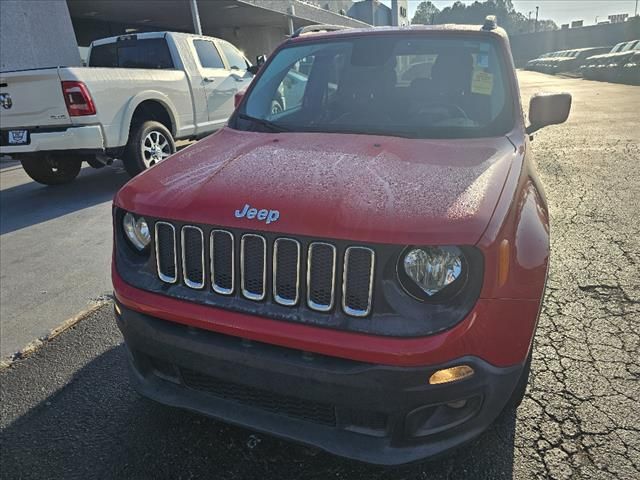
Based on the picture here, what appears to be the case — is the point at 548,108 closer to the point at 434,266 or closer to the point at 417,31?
the point at 417,31

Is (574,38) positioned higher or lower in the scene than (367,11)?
lower

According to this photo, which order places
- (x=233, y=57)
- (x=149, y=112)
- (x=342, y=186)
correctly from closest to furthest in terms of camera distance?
(x=342, y=186) < (x=149, y=112) < (x=233, y=57)

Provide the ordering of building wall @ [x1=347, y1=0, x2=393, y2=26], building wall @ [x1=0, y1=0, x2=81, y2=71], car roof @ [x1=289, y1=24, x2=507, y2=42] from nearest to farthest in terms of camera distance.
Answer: car roof @ [x1=289, y1=24, x2=507, y2=42], building wall @ [x1=0, y1=0, x2=81, y2=71], building wall @ [x1=347, y1=0, x2=393, y2=26]

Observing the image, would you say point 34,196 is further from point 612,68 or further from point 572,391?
point 612,68

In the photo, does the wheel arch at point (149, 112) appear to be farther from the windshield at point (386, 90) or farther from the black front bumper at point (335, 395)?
the black front bumper at point (335, 395)

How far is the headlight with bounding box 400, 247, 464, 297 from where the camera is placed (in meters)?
1.72

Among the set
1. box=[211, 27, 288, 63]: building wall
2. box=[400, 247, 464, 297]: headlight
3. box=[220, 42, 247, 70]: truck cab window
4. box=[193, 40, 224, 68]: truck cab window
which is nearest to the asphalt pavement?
box=[193, 40, 224, 68]: truck cab window

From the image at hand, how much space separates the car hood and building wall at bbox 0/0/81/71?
9942 millimetres

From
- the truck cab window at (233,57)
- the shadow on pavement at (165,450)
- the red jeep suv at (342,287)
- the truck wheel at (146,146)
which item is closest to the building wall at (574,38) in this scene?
the truck cab window at (233,57)

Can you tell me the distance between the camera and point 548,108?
127 inches

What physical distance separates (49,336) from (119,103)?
407 centimetres

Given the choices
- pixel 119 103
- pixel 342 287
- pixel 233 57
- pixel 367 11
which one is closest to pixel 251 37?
pixel 367 11

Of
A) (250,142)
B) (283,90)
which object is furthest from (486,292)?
(283,90)

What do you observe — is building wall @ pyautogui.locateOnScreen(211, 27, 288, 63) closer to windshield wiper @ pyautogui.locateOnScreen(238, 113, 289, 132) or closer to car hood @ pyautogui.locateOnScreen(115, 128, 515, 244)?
windshield wiper @ pyautogui.locateOnScreen(238, 113, 289, 132)
